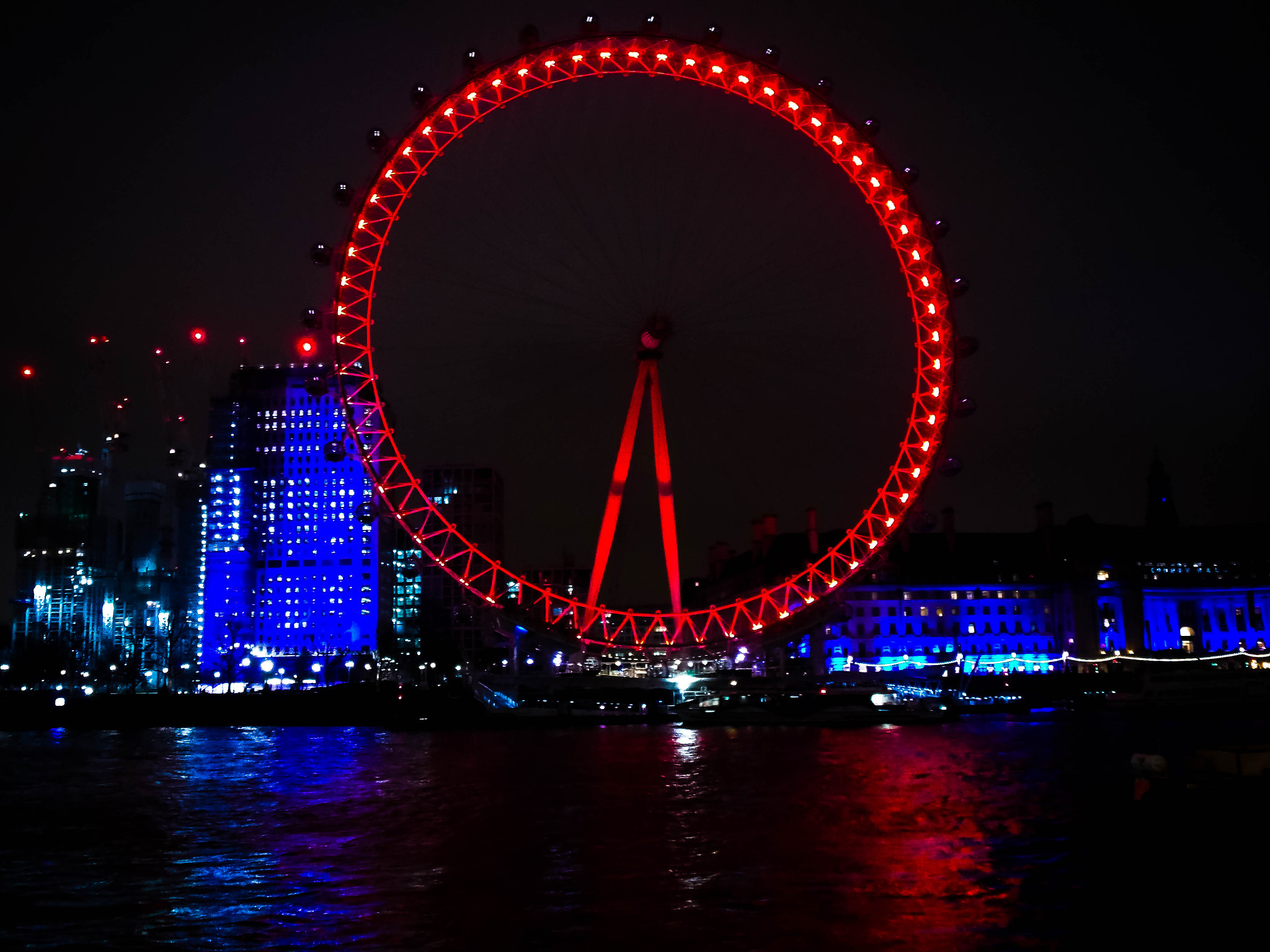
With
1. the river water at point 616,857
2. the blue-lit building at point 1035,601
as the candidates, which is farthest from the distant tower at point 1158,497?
the river water at point 616,857

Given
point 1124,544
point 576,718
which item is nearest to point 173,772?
point 576,718

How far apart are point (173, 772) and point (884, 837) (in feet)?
95.1

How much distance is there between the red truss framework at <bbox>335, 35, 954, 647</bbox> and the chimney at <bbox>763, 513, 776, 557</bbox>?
69186mm

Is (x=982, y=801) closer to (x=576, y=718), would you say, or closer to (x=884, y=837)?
(x=884, y=837)

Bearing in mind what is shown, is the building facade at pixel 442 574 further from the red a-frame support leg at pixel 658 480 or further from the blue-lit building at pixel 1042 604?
the red a-frame support leg at pixel 658 480

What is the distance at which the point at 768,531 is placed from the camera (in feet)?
427

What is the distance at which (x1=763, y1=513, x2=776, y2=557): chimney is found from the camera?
12794 cm

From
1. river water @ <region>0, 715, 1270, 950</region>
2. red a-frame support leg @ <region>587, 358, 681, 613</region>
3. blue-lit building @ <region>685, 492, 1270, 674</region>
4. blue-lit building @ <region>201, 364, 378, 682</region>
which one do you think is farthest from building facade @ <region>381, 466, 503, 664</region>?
river water @ <region>0, 715, 1270, 950</region>

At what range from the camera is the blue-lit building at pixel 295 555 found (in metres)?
162

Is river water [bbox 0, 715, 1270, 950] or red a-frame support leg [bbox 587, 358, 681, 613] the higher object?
red a-frame support leg [bbox 587, 358, 681, 613]

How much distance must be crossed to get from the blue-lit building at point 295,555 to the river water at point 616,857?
117851mm

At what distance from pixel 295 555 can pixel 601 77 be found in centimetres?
12528

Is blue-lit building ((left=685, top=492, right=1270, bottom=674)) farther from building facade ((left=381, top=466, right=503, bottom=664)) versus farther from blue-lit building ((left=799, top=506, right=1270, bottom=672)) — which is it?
building facade ((left=381, top=466, right=503, bottom=664))

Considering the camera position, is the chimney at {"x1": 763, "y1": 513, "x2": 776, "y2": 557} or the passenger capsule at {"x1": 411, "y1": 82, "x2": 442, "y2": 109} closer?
the passenger capsule at {"x1": 411, "y1": 82, "x2": 442, "y2": 109}
